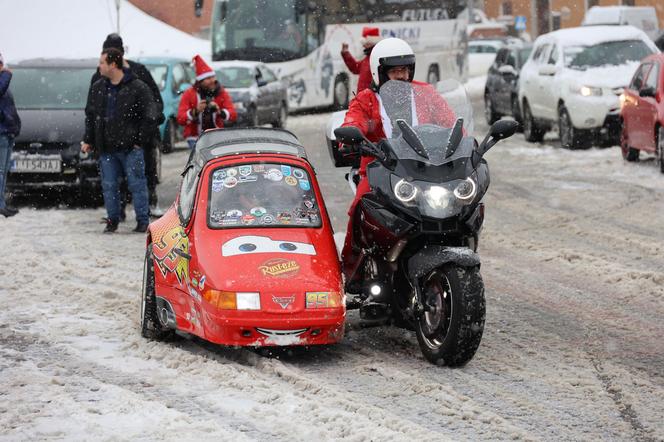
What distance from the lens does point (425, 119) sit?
7871mm

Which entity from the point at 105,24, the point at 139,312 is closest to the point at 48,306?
the point at 139,312

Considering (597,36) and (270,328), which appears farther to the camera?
(597,36)

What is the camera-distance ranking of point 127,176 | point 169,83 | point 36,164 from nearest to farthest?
1. point 127,176
2. point 36,164
3. point 169,83

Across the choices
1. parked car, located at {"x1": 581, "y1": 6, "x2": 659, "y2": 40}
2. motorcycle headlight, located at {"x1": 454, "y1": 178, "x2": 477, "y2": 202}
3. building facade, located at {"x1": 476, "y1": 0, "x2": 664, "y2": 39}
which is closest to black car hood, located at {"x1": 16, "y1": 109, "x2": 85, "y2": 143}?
motorcycle headlight, located at {"x1": 454, "y1": 178, "x2": 477, "y2": 202}

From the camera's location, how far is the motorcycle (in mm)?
7156

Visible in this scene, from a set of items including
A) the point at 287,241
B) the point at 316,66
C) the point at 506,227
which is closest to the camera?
the point at 287,241

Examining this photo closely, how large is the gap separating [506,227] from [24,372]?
22.9 ft

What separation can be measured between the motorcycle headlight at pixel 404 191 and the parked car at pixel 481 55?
1689 inches

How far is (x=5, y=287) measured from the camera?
992 centimetres

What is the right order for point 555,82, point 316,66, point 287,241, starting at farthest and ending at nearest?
point 316,66 < point 555,82 < point 287,241

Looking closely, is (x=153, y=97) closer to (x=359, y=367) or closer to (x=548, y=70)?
(x=359, y=367)

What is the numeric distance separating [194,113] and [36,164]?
116 inches

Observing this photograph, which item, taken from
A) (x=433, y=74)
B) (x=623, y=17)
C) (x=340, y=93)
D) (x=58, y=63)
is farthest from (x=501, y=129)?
(x=433, y=74)

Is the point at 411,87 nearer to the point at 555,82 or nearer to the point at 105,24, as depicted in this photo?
the point at 555,82
